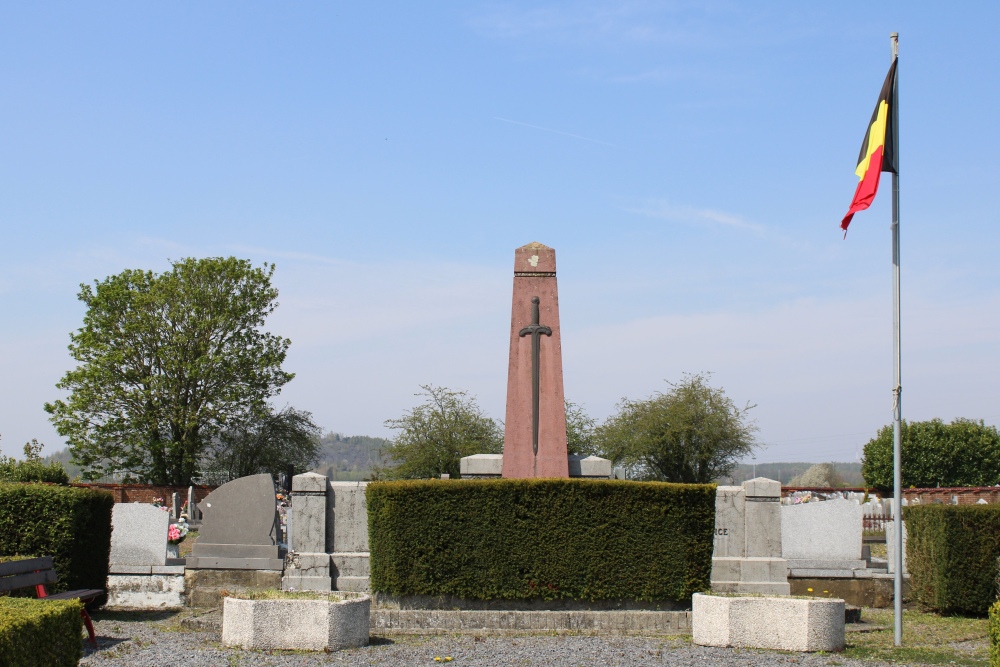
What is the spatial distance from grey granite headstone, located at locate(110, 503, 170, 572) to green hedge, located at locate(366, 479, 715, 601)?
4.12m

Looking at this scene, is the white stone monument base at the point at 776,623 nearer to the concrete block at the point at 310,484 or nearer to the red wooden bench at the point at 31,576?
the concrete block at the point at 310,484

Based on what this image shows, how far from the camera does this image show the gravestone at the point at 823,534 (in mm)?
13961

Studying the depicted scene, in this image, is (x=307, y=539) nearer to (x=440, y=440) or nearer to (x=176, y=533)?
(x=176, y=533)

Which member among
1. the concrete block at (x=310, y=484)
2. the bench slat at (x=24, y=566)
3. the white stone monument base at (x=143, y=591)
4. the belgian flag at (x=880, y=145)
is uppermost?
the belgian flag at (x=880, y=145)

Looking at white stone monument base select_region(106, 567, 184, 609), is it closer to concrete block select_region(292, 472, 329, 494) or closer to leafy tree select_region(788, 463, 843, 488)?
concrete block select_region(292, 472, 329, 494)

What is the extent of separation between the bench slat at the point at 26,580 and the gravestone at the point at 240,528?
305 cm

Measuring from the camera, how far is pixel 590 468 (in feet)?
44.8

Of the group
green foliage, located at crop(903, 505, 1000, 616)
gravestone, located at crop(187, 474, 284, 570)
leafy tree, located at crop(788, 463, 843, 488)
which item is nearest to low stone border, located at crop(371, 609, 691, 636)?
gravestone, located at crop(187, 474, 284, 570)

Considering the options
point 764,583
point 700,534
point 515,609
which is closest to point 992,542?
point 764,583

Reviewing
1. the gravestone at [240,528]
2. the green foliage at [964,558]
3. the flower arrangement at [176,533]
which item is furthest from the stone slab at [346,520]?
the green foliage at [964,558]

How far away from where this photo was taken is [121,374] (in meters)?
36.4

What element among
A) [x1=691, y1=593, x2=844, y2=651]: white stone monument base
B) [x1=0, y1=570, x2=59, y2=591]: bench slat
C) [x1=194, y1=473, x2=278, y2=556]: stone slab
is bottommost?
[x1=691, y1=593, x2=844, y2=651]: white stone monument base

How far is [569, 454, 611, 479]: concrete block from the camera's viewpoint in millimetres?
13625

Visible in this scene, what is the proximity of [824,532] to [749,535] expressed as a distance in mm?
2226
